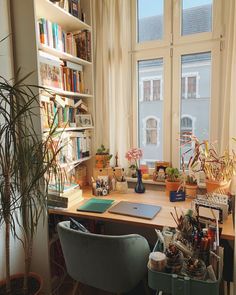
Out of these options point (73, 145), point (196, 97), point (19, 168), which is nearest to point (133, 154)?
point (73, 145)

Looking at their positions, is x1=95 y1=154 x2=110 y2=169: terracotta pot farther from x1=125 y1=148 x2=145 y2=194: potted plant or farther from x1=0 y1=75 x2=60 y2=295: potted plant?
x1=0 y1=75 x2=60 y2=295: potted plant

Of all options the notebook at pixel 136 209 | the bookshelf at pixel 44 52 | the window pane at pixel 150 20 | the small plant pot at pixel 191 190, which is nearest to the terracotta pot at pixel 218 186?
the small plant pot at pixel 191 190

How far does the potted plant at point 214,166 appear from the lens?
5.85 feet

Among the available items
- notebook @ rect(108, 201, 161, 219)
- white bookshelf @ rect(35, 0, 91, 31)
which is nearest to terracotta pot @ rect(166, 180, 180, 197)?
notebook @ rect(108, 201, 161, 219)

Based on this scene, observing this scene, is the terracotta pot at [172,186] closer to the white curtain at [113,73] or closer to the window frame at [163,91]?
the window frame at [163,91]

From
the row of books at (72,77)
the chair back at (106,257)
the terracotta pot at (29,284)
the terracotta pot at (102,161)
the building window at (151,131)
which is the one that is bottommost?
the terracotta pot at (29,284)

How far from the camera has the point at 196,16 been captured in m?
2.08

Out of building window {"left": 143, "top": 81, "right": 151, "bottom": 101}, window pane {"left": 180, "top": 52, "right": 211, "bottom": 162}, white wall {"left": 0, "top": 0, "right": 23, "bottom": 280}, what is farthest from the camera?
building window {"left": 143, "top": 81, "right": 151, "bottom": 101}

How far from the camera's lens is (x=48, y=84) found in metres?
1.87

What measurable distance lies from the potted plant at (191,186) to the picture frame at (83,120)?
103cm

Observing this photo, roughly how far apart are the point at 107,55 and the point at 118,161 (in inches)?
39.7

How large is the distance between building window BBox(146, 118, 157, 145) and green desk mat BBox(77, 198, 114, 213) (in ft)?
2.44

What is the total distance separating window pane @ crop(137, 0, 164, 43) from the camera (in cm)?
221

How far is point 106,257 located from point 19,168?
72 centimetres
